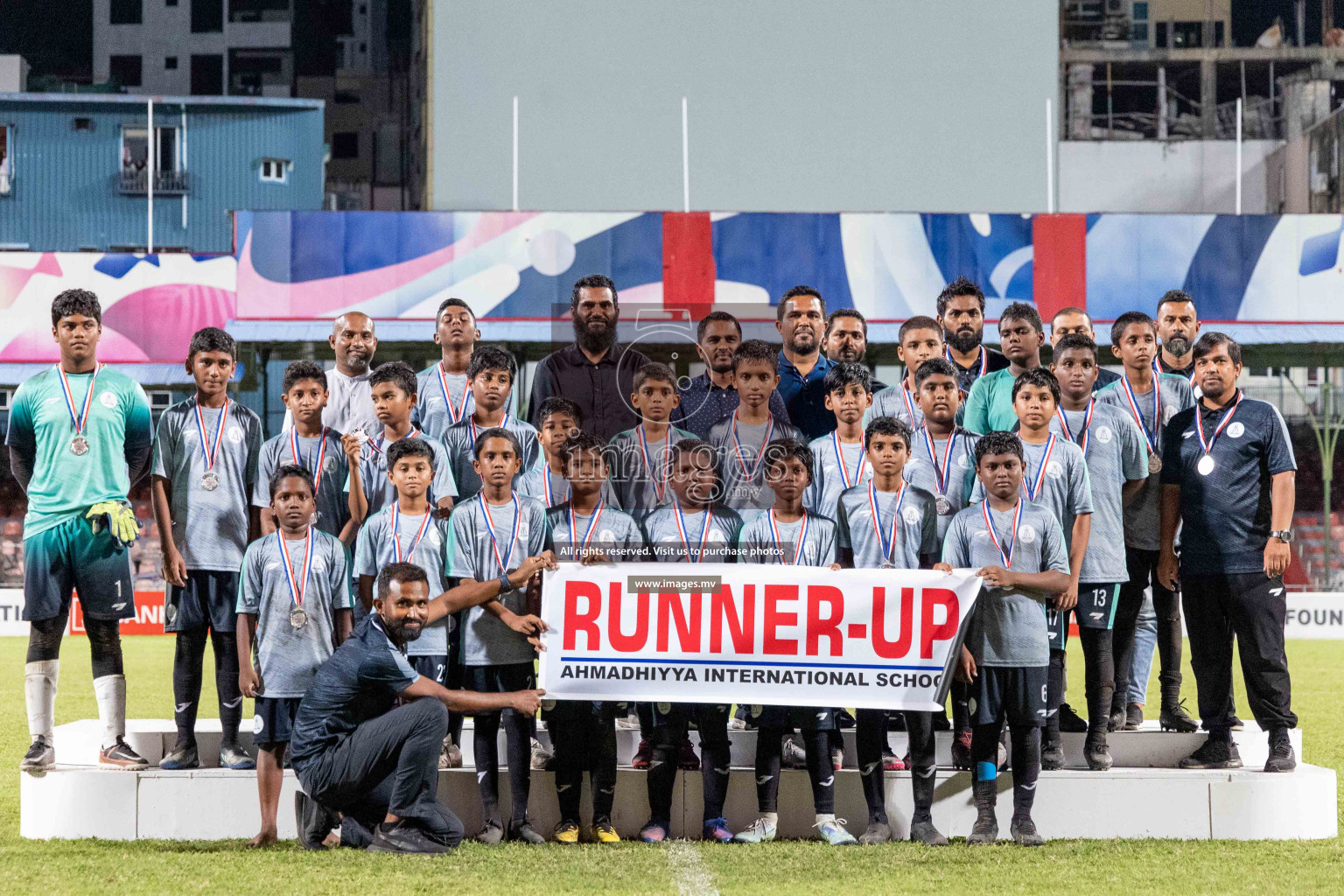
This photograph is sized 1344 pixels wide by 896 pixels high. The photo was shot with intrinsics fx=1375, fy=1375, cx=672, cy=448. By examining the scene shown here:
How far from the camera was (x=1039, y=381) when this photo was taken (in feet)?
18.7

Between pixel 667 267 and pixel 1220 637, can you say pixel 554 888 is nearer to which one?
pixel 1220 637

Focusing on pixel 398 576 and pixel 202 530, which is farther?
pixel 202 530

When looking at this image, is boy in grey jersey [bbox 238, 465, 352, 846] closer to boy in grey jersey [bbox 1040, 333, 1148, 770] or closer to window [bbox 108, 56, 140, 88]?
boy in grey jersey [bbox 1040, 333, 1148, 770]

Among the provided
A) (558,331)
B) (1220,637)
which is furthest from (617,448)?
(558,331)

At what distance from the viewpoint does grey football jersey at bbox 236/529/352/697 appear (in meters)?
5.36

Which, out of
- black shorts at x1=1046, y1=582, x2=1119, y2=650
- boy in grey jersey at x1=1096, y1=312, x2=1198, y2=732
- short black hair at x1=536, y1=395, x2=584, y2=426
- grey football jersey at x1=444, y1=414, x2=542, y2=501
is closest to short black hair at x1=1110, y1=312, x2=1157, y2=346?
boy in grey jersey at x1=1096, y1=312, x2=1198, y2=732

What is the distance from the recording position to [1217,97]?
42.4 meters

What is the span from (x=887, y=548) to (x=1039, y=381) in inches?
37.5

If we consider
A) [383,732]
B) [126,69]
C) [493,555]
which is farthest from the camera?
[126,69]

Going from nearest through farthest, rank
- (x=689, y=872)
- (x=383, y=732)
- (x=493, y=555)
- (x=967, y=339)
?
(x=689, y=872), (x=383, y=732), (x=493, y=555), (x=967, y=339)

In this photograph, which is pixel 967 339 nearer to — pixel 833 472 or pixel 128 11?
pixel 833 472

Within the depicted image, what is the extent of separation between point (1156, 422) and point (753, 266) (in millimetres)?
14751

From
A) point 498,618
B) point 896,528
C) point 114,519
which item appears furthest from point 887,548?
point 114,519

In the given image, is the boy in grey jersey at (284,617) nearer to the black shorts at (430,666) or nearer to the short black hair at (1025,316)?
Result: the black shorts at (430,666)
